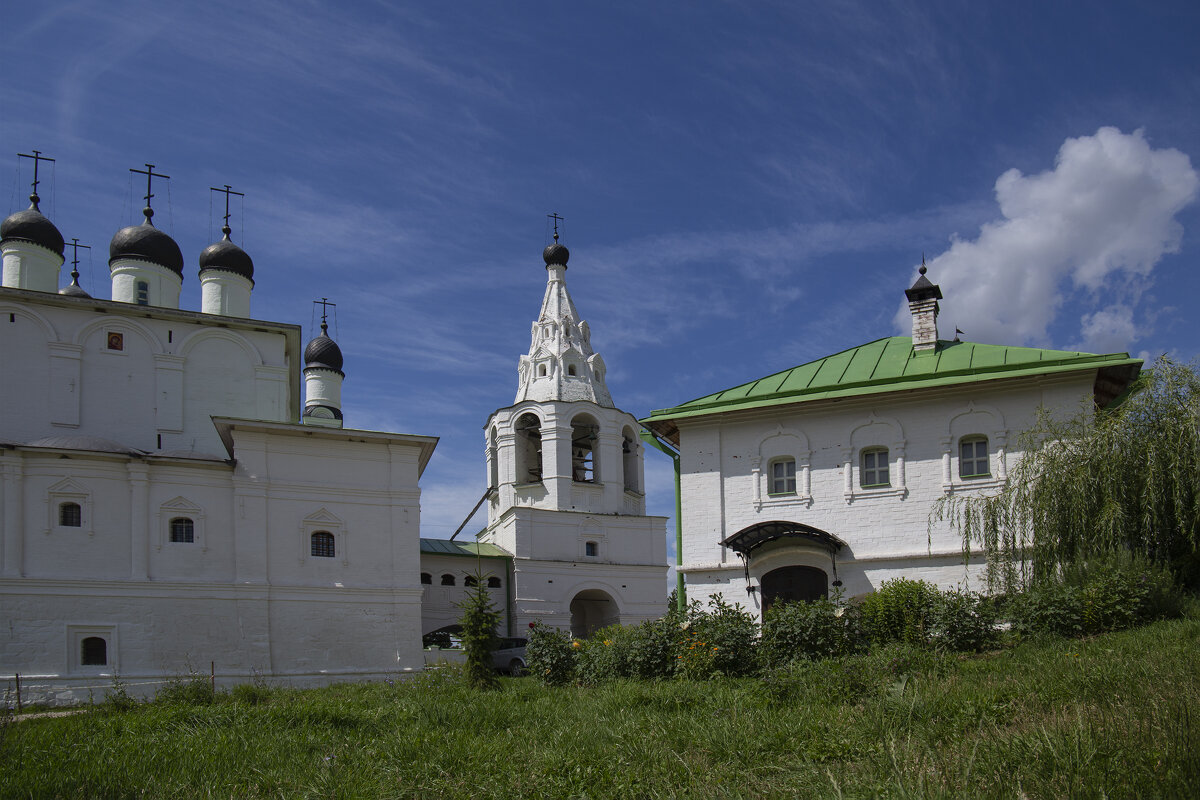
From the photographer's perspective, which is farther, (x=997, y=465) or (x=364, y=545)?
(x=364, y=545)

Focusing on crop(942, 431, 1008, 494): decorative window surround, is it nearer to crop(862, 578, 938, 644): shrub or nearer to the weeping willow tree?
the weeping willow tree

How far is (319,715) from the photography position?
10.3m

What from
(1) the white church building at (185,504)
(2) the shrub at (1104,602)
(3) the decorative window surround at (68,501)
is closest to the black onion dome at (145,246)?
(1) the white church building at (185,504)

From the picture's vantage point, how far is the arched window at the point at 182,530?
21.5 meters

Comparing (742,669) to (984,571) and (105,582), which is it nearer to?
(984,571)

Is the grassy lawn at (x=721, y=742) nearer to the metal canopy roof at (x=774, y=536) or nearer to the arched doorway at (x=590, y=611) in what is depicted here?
the metal canopy roof at (x=774, y=536)

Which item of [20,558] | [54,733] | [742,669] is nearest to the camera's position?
[54,733]

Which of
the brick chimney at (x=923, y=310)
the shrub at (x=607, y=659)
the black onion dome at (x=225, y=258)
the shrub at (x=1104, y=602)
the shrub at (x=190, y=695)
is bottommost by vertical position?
the shrub at (x=190, y=695)

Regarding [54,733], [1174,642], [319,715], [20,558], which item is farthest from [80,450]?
[1174,642]

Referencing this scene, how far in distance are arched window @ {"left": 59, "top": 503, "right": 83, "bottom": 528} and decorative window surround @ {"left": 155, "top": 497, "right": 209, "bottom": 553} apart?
1.55 meters

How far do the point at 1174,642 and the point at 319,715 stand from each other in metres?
8.48

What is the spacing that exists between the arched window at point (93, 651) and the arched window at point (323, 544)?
4636 millimetres

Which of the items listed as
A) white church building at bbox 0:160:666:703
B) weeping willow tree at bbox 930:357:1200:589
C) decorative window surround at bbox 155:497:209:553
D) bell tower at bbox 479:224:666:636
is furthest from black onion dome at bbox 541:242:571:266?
weeping willow tree at bbox 930:357:1200:589

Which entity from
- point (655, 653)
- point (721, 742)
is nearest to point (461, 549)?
point (655, 653)
